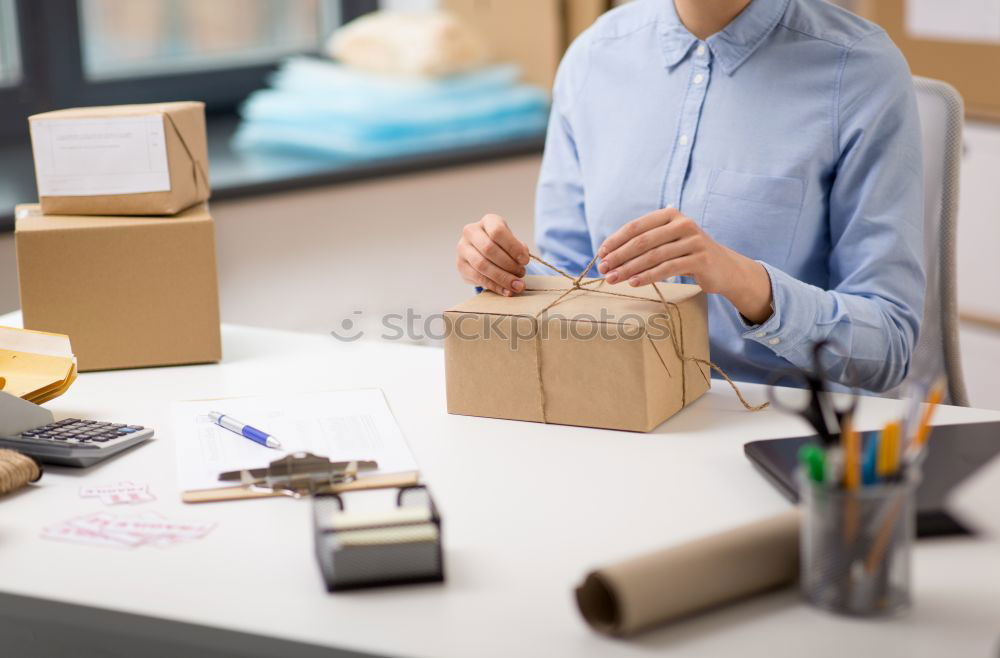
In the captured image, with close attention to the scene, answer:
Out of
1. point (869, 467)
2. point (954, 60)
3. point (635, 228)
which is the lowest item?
point (869, 467)

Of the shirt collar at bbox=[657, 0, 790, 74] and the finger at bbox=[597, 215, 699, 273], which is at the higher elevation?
the shirt collar at bbox=[657, 0, 790, 74]

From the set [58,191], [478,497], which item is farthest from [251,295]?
[478,497]

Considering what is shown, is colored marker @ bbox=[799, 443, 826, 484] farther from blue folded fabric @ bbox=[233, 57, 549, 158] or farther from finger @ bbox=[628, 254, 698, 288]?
blue folded fabric @ bbox=[233, 57, 549, 158]

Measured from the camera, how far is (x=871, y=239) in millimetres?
1324

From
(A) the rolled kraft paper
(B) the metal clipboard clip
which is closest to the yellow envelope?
(B) the metal clipboard clip

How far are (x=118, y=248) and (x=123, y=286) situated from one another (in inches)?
1.8

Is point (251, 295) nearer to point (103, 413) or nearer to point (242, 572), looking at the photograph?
point (103, 413)

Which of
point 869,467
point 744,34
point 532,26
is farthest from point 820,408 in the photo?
point 532,26

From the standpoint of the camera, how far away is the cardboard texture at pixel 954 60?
2246 mm

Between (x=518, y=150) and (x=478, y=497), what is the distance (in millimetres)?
1663

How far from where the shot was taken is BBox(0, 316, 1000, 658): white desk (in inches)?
30.6

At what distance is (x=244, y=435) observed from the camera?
3.74 ft

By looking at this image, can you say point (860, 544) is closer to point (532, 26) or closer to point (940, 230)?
point (940, 230)

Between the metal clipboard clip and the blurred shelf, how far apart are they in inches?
47.9
